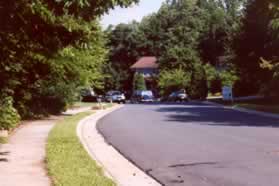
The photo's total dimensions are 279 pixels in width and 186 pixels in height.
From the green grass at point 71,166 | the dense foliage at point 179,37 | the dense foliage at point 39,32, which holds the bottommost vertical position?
the green grass at point 71,166

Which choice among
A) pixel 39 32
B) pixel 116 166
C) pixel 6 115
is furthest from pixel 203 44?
pixel 116 166

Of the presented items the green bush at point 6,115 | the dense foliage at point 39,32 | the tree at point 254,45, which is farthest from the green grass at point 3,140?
the tree at point 254,45

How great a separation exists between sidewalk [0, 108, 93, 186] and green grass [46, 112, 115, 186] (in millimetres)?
206

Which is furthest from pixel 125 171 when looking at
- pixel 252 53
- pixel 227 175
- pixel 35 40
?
pixel 252 53

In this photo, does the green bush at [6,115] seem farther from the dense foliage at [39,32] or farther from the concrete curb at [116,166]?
the concrete curb at [116,166]

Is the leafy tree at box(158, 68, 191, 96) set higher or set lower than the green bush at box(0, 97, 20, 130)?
higher

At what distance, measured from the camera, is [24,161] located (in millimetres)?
13578

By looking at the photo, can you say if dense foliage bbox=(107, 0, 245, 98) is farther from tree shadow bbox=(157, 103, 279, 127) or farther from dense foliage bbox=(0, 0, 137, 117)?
dense foliage bbox=(0, 0, 137, 117)

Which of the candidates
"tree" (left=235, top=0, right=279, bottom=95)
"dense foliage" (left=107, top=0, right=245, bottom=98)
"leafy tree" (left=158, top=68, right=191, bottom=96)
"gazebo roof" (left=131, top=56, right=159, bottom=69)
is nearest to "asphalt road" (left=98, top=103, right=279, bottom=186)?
"tree" (left=235, top=0, right=279, bottom=95)

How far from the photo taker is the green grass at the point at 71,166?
10.6 meters

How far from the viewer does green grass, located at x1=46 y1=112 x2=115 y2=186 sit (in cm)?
1058

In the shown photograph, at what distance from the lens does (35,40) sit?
15812 millimetres

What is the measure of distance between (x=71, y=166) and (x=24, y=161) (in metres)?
1.42

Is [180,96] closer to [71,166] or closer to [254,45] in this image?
[254,45]
